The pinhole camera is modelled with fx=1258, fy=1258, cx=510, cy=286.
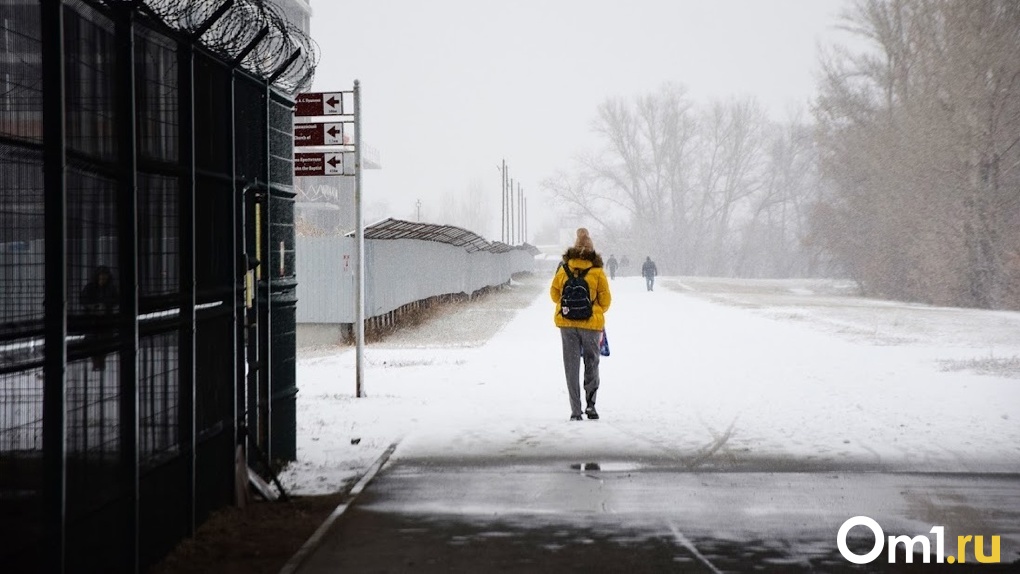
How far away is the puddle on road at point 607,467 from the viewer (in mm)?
9203

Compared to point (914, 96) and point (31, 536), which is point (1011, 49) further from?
point (31, 536)

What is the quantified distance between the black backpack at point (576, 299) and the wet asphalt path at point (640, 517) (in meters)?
2.43

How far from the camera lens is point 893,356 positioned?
19969 millimetres

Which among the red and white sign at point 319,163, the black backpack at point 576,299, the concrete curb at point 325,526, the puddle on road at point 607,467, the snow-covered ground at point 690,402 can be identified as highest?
the red and white sign at point 319,163

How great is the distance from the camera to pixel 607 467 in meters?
9.30

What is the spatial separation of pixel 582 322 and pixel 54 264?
24.9ft

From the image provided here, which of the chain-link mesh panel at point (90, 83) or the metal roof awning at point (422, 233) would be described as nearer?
the chain-link mesh panel at point (90, 83)

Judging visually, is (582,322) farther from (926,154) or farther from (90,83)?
(926,154)

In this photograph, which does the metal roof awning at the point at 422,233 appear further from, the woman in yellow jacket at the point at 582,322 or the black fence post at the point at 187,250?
the black fence post at the point at 187,250

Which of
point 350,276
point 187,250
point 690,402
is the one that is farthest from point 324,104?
point 350,276

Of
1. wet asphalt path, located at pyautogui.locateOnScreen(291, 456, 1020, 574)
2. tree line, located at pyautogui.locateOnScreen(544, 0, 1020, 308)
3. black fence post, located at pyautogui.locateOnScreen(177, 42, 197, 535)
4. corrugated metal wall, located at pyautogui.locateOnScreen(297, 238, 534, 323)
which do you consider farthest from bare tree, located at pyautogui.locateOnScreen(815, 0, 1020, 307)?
black fence post, located at pyautogui.locateOnScreen(177, 42, 197, 535)

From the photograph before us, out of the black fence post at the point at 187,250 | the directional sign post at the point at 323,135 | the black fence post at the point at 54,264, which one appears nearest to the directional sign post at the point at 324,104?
the directional sign post at the point at 323,135

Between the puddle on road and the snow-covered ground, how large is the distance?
0.34 m

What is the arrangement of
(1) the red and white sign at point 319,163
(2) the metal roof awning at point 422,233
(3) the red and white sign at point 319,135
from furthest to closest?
(2) the metal roof awning at point 422,233 < (1) the red and white sign at point 319,163 < (3) the red and white sign at point 319,135
